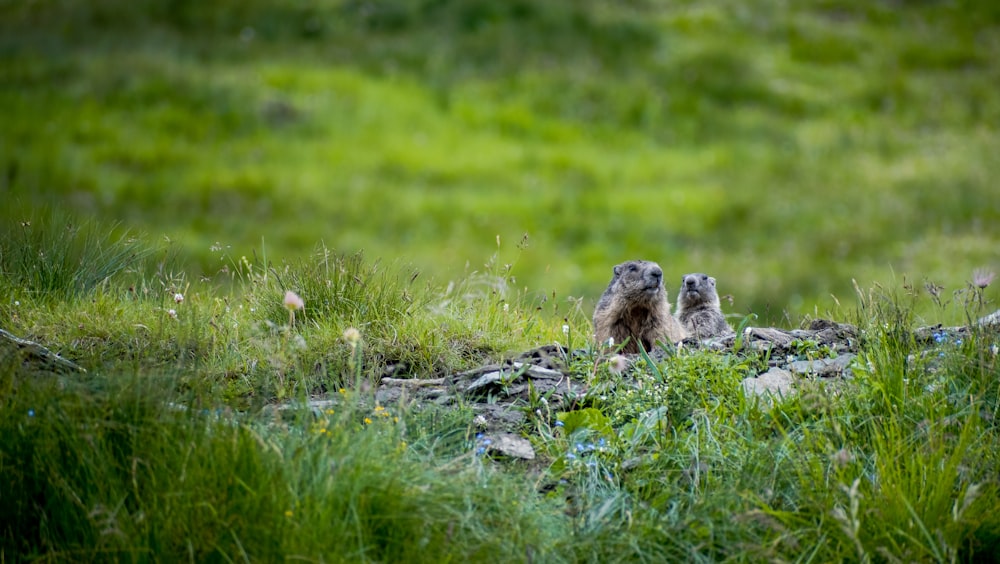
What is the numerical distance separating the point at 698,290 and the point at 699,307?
0.16 m

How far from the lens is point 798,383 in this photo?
5684mm

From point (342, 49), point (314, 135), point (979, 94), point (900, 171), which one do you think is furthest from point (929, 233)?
point (342, 49)

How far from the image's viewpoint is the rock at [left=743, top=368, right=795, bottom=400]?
5.84 metres

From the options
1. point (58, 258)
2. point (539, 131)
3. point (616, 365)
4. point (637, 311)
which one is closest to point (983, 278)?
point (616, 365)

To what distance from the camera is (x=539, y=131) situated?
24484 millimetres

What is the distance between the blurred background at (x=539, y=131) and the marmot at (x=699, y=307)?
5432mm

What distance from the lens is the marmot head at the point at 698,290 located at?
8742 millimetres

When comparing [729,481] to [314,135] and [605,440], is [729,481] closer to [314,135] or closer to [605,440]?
[605,440]

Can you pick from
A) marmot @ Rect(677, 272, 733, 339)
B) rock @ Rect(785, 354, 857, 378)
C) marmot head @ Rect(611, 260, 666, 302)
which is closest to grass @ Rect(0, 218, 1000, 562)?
rock @ Rect(785, 354, 857, 378)

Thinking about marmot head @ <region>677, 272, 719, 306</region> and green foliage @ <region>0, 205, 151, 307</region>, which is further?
marmot head @ <region>677, 272, 719, 306</region>

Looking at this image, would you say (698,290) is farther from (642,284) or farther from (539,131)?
(539,131)

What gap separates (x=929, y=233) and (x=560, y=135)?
8.57 m

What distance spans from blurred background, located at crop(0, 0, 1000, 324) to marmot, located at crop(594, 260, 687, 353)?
662 centimetres

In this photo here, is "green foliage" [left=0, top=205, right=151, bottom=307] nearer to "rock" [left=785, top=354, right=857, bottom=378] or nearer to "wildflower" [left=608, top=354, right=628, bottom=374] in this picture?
"wildflower" [left=608, top=354, right=628, bottom=374]
